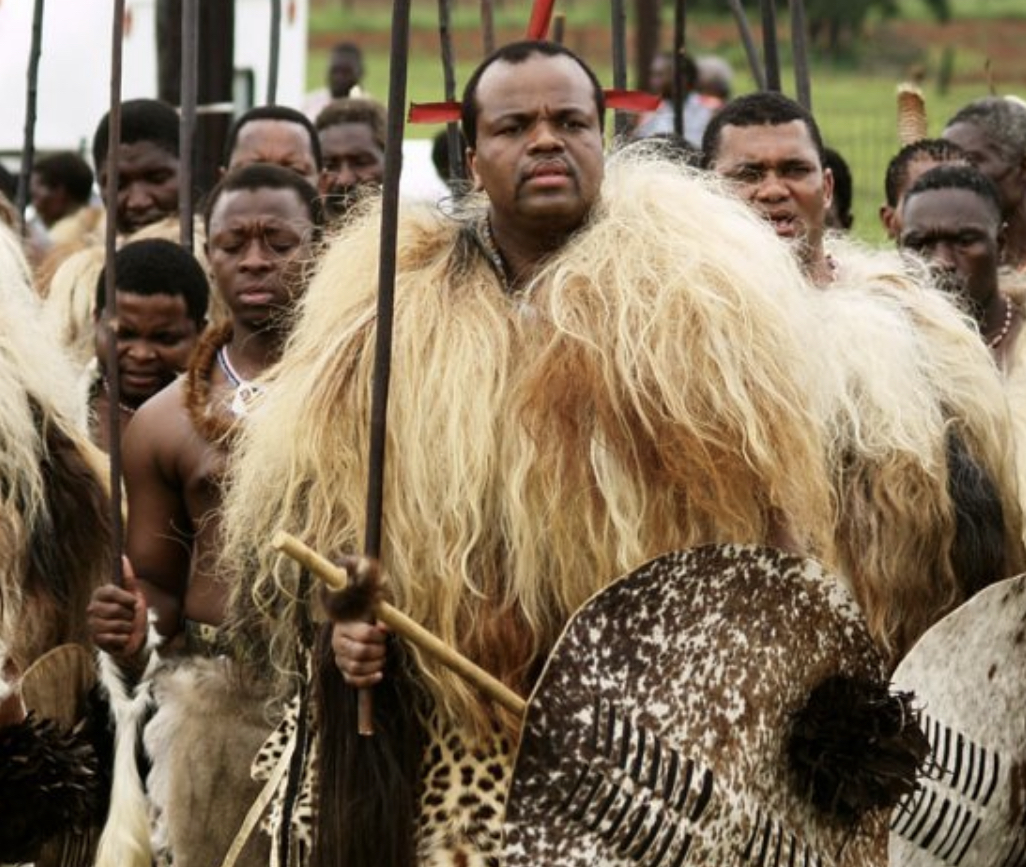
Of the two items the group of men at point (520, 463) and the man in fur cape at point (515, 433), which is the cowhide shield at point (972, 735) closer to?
the group of men at point (520, 463)

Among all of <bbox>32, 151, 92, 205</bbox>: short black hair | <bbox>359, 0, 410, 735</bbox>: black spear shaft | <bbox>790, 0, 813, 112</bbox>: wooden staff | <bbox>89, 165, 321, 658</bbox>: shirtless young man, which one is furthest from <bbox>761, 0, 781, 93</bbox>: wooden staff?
<bbox>32, 151, 92, 205</bbox>: short black hair

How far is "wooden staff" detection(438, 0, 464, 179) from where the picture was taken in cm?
809

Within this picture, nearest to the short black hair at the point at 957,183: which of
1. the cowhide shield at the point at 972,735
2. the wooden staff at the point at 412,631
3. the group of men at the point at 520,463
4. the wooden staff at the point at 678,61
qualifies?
the wooden staff at the point at 678,61

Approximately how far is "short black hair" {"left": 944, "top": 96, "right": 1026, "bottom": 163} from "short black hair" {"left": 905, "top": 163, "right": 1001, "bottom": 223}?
50.9 inches

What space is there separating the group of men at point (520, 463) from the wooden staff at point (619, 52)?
1339mm

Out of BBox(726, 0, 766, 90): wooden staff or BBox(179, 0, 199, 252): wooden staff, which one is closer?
BBox(179, 0, 199, 252): wooden staff

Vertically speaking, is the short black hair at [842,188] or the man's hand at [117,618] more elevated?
the short black hair at [842,188]

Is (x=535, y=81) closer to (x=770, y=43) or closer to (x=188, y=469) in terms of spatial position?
(x=188, y=469)

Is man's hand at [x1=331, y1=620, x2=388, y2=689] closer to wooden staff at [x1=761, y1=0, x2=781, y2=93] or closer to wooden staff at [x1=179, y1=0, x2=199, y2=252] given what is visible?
wooden staff at [x1=179, y1=0, x2=199, y2=252]

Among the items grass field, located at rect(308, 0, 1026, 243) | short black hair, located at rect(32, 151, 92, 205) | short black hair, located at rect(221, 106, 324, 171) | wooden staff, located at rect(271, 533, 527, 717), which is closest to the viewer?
wooden staff, located at rect(271, 533, 527, 717)

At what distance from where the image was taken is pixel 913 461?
6.69m

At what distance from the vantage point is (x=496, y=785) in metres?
5.60

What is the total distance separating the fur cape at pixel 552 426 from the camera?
5.61m

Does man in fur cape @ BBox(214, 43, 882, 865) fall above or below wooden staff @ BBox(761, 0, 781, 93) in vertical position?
below
